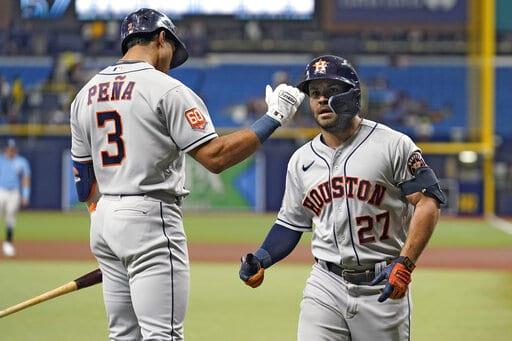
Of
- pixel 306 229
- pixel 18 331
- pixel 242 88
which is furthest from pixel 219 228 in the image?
pixel 306 229

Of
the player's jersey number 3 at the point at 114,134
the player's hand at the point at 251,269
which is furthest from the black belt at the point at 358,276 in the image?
the player's jersey number 3 at the point at 114,134

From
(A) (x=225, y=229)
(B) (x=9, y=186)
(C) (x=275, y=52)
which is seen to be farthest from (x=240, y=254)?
(C) (x=275, y=52)

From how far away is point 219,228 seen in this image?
69.6 feet

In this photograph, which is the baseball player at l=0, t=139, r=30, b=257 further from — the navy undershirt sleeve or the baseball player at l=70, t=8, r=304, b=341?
the baseball player at l=70, t=8, r=304, b=341

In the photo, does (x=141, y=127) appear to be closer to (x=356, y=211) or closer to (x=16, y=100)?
(x=356, y=211)

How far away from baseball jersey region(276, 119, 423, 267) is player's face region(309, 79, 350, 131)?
15cm

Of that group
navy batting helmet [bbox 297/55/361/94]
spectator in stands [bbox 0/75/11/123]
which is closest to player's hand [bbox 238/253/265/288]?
navy batting helmet [bbox 297/55/361/94]

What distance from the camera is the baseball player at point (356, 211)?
14.7ft

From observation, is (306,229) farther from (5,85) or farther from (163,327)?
(5,85)

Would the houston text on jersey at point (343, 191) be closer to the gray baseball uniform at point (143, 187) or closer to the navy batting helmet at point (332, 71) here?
the navy batting helmet at point (332, 71)

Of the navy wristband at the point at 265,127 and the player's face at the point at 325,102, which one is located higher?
the player's face at the point at 325,102

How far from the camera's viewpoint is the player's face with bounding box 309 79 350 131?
4.59 metres

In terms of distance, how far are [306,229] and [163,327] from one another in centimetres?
97

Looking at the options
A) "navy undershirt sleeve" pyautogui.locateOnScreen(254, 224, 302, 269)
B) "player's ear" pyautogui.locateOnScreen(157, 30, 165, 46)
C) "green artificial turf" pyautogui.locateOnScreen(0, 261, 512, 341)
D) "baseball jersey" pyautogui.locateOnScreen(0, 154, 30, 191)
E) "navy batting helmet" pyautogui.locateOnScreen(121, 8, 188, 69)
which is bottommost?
"green artificial turf" pyautogui.locateOnScreen(0, 261, 512, 341)
